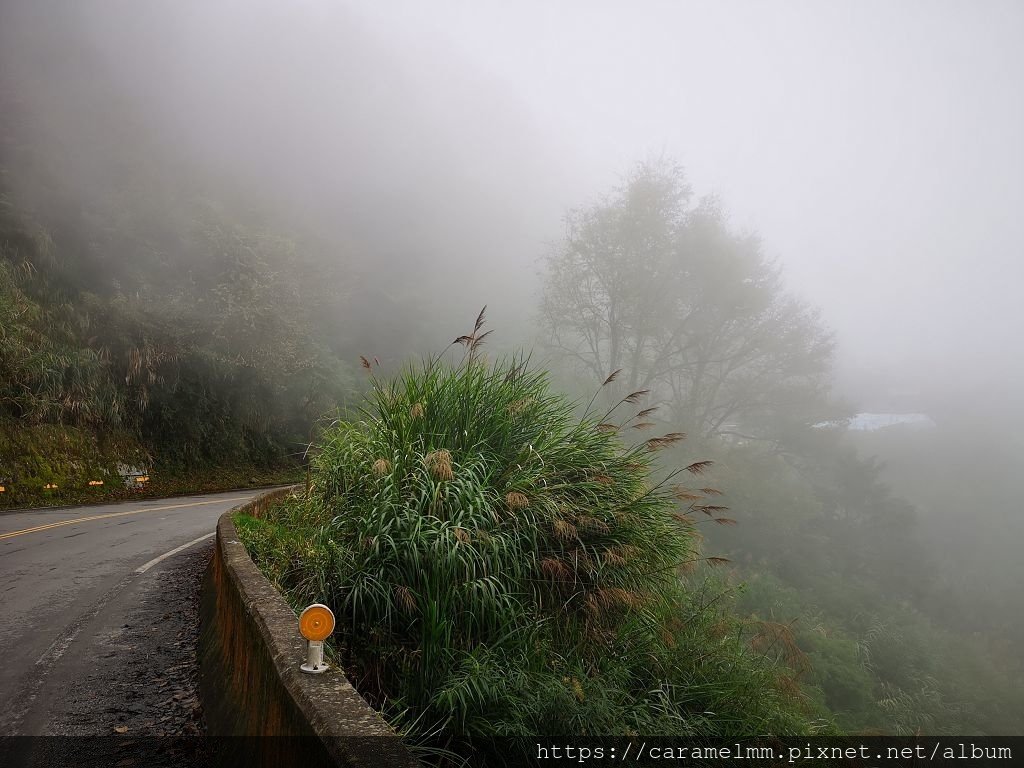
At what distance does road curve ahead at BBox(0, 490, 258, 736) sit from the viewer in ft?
12.3

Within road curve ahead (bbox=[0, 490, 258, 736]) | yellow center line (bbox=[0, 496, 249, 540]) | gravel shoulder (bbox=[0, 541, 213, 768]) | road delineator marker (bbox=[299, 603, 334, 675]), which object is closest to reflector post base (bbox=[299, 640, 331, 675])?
road delineator marker (bbox=[299, 603, 334, 675])

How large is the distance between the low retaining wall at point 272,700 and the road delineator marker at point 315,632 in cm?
5

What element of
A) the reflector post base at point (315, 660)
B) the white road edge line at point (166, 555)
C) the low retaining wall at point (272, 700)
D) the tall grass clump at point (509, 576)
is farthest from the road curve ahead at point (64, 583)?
the reflector post base at point (315, 660)

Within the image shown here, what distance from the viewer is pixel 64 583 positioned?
20.7 ft

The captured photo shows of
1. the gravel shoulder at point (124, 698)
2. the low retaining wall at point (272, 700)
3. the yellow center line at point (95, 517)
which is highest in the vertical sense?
the low retaining wall at point (272, 700)

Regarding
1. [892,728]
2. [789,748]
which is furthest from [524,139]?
[789,748]

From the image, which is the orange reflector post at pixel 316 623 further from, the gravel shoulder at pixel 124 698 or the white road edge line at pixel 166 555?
the white road edge line at pixel 166 555

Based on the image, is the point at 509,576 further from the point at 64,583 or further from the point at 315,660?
the point at 64,583

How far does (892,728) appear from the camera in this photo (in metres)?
11.5

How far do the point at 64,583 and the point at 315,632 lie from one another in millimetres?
5837

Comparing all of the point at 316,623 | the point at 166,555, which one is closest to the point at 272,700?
the point at 316,623

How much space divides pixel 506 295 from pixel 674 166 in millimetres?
19402

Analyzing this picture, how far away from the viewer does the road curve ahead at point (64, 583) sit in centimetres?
376

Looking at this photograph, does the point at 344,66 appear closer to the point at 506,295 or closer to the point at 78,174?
the point at 506,295
